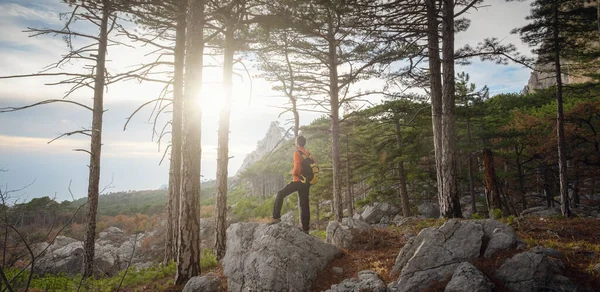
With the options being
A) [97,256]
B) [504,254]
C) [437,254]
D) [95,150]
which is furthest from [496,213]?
[97,256]

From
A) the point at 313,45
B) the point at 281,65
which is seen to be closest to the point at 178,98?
the point at 281,65

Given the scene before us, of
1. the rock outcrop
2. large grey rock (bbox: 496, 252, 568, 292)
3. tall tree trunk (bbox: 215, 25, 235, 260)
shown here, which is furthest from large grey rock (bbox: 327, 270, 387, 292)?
the rock outcrop

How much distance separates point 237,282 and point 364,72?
30.6ft

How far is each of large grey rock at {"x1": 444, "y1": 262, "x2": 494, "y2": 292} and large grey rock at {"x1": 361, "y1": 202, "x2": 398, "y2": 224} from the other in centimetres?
1737

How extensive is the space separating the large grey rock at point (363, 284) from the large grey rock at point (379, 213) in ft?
54.8

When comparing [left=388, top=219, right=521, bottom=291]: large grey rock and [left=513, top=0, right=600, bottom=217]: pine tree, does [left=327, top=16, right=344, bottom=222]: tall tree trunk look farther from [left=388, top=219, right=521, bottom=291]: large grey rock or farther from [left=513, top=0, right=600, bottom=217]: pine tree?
[left=513, top=0, right=600, bottom=217]: pine tree

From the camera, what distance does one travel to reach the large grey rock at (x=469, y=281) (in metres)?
2.96

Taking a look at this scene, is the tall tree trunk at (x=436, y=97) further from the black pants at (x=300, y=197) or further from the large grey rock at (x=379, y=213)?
the large grey rock at (x=379, y=213)

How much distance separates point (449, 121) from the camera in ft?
25.0

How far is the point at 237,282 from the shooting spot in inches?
186

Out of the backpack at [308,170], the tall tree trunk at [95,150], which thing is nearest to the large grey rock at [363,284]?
the backpack at [308,170]

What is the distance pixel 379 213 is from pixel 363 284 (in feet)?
57.3

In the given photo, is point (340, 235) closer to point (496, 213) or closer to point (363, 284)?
point (363, 284)

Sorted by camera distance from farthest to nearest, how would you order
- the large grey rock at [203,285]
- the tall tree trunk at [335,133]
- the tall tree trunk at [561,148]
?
the tall tree trunk at [561,148] → the tall tree trunk at [335,133] → the large grey rock at [203,285]
